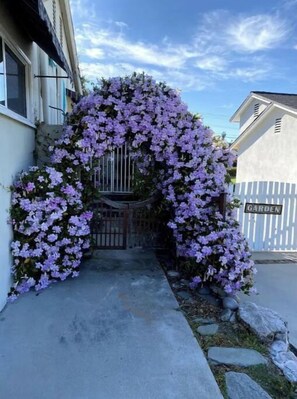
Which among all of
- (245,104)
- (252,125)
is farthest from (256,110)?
(252,125)

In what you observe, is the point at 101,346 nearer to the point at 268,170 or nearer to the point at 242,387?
the point at 242,387

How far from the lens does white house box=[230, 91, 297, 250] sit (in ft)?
20.1

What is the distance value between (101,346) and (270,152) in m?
11.0

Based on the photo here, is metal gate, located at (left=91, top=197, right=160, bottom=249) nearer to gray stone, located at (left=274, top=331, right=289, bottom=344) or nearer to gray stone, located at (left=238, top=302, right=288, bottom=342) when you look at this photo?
gray stone, located at (left=238, top=302, right=288, bottom=342)

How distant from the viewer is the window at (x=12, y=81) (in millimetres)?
3498

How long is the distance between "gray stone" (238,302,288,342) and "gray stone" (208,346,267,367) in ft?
0.89

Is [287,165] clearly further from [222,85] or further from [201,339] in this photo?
[222,85]

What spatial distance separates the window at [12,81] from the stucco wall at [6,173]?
0.97 feet

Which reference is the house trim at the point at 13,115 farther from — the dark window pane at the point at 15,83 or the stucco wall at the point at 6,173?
the dark window pane at the point at 15,83

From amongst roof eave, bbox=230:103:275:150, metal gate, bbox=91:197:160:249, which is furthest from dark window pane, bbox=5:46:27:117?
roof eave, bbox=230:103:275:150

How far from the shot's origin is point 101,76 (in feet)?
14.7

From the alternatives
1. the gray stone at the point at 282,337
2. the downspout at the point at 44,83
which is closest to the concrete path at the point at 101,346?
the gray stone at the point at 282,337

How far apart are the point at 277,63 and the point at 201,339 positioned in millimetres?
15531

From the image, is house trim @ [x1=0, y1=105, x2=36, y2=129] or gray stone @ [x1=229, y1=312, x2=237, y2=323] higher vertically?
house trim @ [x1=0, y1=105, x2=36, y2=129]
